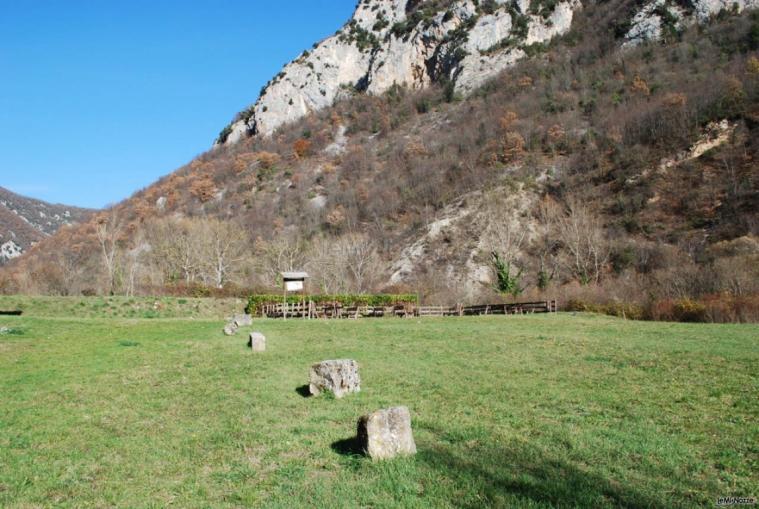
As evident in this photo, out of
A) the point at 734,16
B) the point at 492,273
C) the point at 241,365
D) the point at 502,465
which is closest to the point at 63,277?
the point at 492,273

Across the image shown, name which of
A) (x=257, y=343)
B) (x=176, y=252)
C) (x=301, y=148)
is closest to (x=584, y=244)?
(x=257, y=343)

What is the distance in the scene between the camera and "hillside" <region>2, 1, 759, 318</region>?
4472 centimetres

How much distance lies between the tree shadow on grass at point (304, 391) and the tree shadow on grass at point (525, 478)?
418 cm

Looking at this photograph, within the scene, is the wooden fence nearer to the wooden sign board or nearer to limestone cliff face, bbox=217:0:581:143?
the wooden sign board

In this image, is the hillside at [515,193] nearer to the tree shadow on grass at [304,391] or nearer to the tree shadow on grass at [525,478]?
the tree shadow on grass at [304,391]

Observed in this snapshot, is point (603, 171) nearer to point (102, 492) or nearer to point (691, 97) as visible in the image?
point (691, 97)

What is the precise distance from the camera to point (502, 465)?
598 centimetres

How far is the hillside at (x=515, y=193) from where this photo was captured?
147 ft

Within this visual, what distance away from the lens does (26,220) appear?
5487 inches

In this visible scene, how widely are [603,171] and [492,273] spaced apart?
20.1 meters

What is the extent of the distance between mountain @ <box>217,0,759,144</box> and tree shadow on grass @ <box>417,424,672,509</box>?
90.6m

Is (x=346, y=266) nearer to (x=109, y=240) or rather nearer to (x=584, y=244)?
(x=584, y=244)

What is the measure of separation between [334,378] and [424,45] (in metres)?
107

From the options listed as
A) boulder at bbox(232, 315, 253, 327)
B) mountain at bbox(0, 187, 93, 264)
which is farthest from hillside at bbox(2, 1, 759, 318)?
mountain at bbox(0, 187, 93, 264)
